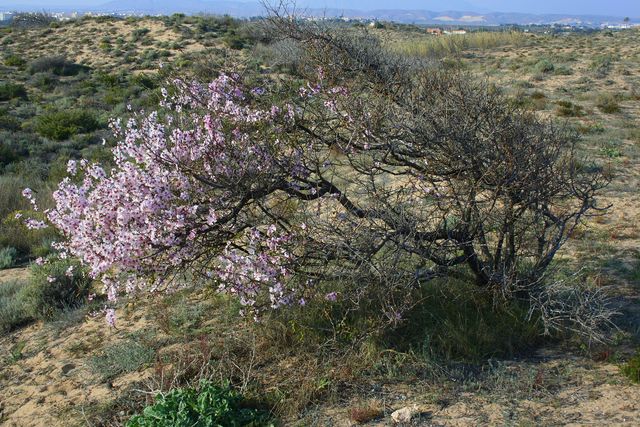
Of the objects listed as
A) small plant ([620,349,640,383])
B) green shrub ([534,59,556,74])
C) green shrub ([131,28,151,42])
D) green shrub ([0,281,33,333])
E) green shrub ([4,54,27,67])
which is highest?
green shrub ([131,28,151,42])

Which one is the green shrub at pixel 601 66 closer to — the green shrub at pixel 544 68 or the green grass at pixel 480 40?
the green shrub at pixel 544 68

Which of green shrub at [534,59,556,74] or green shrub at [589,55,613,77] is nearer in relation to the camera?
green shrub at [589,55,613,77]

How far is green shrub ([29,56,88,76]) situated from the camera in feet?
88.3

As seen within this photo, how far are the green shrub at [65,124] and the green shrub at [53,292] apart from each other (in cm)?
1050

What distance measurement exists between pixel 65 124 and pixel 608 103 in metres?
15.8

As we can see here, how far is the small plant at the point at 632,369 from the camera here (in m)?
3.91

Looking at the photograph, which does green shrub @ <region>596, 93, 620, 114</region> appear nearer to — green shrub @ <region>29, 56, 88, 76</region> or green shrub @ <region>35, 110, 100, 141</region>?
green shrub @ <region>35, 110, 100, 141</region>

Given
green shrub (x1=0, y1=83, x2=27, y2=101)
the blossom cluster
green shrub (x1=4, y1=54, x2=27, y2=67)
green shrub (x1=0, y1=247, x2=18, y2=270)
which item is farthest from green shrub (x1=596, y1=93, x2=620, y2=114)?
green shrub (x1=4, y1=54, x2=27, y2=67)

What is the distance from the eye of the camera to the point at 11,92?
21.9 m

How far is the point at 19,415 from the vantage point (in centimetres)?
438

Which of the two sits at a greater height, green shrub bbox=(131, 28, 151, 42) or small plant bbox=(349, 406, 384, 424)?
green shrub bbox=(131, 28, 151, 42)

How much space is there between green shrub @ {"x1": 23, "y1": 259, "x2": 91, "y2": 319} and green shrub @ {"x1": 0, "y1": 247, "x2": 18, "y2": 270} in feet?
5.80

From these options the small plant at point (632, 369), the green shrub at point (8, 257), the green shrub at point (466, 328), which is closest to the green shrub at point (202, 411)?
the green shrub at point (466, 328)

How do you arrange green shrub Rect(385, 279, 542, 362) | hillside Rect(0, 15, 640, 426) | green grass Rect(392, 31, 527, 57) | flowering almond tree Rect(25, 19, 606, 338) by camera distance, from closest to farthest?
flowering almond tree Rect(25, 19, 606, 338)
hillside Rect(0, 15, 640, 426)
green shrub Rect(385, 279, 542, 362)
green grass Rect(392, 31, 527, 57)
